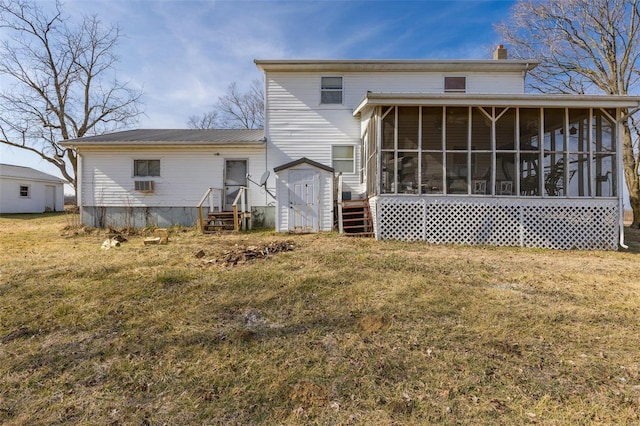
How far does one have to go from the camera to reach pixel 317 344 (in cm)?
325

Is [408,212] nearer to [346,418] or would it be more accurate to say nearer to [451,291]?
[451,291]

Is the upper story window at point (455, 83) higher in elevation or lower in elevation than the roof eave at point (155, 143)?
higher

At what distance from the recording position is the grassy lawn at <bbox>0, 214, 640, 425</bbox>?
2.38 metres

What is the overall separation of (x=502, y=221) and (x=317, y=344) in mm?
7064

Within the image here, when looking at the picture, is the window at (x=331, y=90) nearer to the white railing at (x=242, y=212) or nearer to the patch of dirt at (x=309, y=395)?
the white railing at (x=242, y=212)

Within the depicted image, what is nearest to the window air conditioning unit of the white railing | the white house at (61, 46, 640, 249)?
the white house at (61, 46, 640, 249)

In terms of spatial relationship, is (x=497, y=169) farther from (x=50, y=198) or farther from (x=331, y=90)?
(x=50, y=198)

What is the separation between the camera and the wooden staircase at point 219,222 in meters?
10.8

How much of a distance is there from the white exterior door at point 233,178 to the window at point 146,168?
2.50 meters

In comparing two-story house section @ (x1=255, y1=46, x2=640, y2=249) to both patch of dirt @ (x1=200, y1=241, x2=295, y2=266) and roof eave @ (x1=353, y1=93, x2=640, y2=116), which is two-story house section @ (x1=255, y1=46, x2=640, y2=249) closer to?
roof eave @ (x1=353, y1=93, x2=640, y2=116)

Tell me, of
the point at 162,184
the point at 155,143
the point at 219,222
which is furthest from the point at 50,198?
the point at 219,222

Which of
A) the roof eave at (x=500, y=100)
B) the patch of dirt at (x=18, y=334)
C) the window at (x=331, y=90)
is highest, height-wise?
the window at (x=331, y=90)

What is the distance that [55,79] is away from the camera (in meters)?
21.1

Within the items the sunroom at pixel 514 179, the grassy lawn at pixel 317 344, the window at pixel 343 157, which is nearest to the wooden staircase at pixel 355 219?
the sunroom at pixel 514 179
